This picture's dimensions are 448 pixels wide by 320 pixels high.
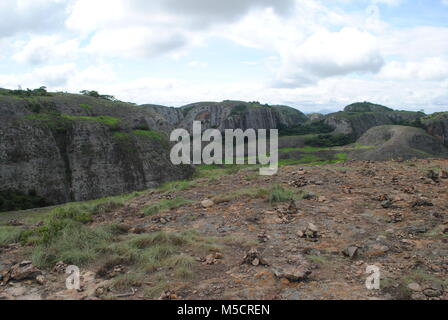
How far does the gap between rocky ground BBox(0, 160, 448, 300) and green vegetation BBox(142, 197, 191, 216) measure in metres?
0.17

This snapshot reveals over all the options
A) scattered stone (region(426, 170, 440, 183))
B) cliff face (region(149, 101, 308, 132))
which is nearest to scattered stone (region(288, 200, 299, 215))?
scattered stone (region(426, 170, 440, 183))

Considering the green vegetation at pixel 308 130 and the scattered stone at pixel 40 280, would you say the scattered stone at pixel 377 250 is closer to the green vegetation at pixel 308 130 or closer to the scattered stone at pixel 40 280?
the scattered stone at pixel 40 280

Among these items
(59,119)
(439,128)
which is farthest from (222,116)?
(59,119)

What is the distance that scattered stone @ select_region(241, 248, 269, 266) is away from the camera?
4395 mm

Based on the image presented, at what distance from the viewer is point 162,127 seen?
116ft

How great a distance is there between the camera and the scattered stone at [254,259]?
173 inches

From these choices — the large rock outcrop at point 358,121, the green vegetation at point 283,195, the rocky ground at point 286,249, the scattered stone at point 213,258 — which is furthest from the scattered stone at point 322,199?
the large rock outcrop at point 358,121

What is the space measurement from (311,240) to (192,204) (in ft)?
12.0

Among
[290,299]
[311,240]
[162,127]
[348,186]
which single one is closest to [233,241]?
[311,240]

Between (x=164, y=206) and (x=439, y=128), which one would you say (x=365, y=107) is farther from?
(x=164, y=206)

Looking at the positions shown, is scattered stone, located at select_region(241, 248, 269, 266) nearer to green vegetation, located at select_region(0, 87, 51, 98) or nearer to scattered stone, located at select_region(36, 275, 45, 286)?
scattered stone, located at select_region(36, 275, 45, 286)

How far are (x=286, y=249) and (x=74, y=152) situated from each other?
23.9 meters

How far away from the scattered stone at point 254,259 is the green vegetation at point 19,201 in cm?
2020
